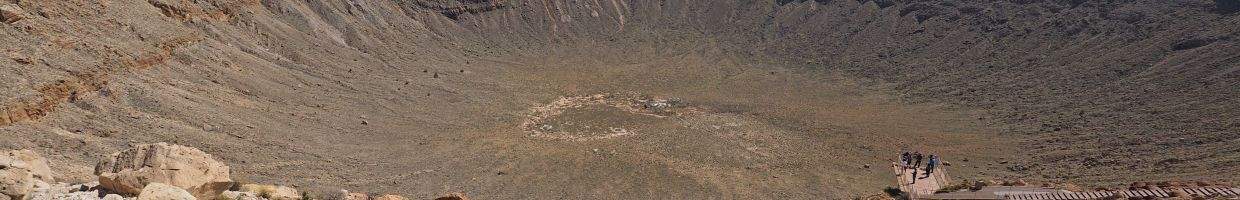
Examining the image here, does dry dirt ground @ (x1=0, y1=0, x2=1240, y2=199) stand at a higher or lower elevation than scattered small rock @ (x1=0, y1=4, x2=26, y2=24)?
lower

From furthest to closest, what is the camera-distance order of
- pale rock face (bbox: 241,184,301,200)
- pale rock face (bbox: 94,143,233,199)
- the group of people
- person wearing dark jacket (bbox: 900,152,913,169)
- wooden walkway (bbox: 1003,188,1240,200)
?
person wearing dark jacket (bbox: 900,152,913,169) < the group of people < wooden walkway (bbox: 1003,188,1240,200) < pale rock face (bbox: 94,143,233,199) < pale rock face (bbox: 241,184,301,200)

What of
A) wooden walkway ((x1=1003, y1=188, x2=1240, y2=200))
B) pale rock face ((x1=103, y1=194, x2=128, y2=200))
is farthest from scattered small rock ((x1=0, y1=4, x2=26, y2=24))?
wooden walkway ((x1=1003, y1=188, x2=1240, y2=200))

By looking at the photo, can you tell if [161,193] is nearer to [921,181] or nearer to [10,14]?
[10,14]

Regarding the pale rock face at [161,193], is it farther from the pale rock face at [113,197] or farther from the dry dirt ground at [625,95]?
the dry dirt ground at [625,95]

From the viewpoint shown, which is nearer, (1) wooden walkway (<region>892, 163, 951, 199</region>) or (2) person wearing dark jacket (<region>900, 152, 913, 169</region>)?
(1) wooden walkway (<region>892, 163, 951, 199</region>)

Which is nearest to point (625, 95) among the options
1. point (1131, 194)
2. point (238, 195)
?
point (1131, 194)

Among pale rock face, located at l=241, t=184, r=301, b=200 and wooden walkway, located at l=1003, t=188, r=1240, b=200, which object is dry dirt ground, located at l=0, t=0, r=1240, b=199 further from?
pale rock face, located at l=241, t=184, r=301, b=200

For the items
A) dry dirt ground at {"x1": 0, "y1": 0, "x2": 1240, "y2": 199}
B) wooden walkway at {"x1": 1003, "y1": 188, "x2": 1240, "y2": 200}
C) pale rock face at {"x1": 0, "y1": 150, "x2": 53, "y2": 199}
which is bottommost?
dry dirt ground at {"x1": 0, "y1": 0, "x2": 1240, "y2": 199}

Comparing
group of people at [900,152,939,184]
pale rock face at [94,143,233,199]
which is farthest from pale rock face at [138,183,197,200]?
group of people at [900,152,939,184]

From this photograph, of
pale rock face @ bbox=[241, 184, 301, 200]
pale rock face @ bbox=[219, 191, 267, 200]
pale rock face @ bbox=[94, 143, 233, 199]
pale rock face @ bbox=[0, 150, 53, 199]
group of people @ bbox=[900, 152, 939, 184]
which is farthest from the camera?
group of people @ bbox=[900, 152, 939, 184]

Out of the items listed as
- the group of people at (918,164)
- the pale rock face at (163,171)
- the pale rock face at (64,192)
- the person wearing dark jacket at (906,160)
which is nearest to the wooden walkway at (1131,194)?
the group of people at (918,164)
